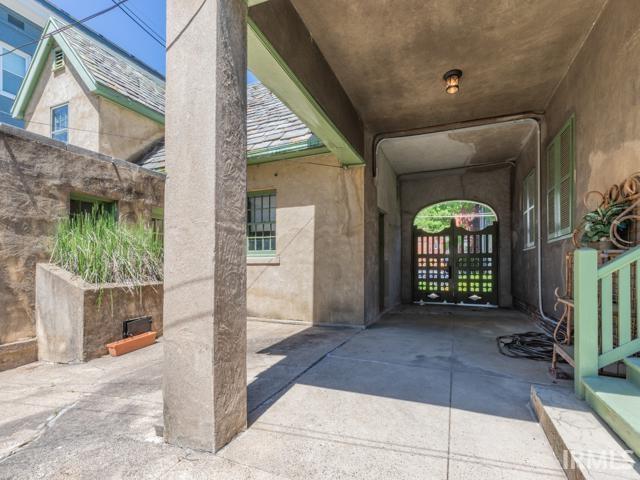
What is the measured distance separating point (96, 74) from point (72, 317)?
21.1ft

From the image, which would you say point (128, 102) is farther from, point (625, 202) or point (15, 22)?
point (625, 202)

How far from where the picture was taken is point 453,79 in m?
4.02

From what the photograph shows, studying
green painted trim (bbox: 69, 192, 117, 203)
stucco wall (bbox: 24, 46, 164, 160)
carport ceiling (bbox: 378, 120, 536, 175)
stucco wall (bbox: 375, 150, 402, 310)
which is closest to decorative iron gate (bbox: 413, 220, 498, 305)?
stucco wall (bbox: 375, 150, 402, 310)

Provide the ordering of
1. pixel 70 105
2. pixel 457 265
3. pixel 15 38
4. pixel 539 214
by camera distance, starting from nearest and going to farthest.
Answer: pixel 539 214
pixel 70 105
pixel 457 265
pixel 15 38

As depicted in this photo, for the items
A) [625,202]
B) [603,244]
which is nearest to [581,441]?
[603,244]

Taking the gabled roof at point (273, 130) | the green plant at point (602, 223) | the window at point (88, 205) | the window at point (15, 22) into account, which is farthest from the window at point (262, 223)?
the window at point (15, 22)

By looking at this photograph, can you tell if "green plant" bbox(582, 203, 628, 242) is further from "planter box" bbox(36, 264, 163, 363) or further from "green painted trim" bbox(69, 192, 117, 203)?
"green painted trim" bbox(69, 192, 117, 203)

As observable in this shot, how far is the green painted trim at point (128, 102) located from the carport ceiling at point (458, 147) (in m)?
6.26

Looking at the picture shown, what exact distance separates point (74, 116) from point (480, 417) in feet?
33.6

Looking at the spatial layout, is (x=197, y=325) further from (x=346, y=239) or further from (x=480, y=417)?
(x=346, y=239)

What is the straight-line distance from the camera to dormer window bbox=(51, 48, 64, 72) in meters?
8.08

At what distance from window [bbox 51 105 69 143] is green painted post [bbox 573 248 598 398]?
1062cm

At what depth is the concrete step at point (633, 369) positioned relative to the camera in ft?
6.64

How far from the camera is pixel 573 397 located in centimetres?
223
